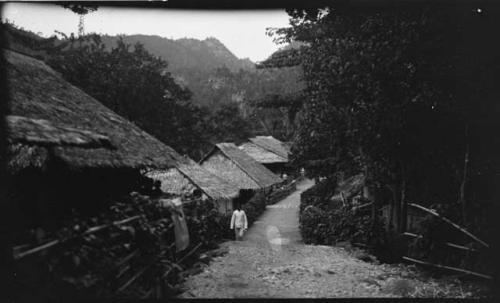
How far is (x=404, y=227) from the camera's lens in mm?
11734

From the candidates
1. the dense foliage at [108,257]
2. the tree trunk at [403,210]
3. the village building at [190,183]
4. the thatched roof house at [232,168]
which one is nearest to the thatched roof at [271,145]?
the thatched roof house at [232,168]

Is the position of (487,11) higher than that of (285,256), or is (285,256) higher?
(487,11)

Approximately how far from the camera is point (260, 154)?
38156 millimetres

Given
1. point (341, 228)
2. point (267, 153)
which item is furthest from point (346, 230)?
point (267, 153)

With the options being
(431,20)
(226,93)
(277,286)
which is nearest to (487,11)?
(431,20)

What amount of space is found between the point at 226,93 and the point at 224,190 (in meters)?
28.8

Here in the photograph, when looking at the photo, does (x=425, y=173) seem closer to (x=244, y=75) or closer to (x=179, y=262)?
(x=179, y=262)

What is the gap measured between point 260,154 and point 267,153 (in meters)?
0.86

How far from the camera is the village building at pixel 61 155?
629 cm

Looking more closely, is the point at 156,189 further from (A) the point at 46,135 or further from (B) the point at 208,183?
(B) the point at 208,183

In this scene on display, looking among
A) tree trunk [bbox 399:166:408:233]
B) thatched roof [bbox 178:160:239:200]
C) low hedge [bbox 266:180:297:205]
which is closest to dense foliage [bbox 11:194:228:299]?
tree trunk [bbox 399:166:408:233]

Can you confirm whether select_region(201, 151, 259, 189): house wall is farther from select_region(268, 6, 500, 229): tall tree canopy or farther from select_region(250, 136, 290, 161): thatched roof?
select_region(250, 136, 290, 161): thatched roof

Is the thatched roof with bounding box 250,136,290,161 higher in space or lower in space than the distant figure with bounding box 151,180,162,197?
higher

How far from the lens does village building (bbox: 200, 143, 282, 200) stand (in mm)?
24516
